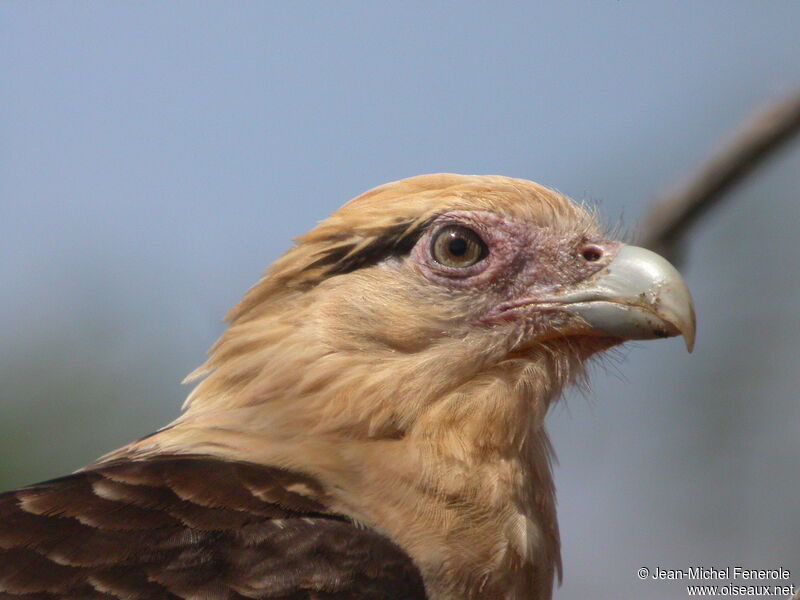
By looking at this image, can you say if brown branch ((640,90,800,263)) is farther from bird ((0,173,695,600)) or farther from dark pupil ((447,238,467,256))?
dark pupil ((447,238,467,256))

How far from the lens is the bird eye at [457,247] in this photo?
198 inches

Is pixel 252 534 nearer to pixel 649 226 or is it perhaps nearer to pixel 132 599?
pixel 132 599

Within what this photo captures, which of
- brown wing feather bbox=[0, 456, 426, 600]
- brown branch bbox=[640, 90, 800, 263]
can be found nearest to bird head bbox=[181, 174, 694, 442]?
brown branch bbox=[640, 90, 800, 263]

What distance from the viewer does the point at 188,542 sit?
3924 millimetres

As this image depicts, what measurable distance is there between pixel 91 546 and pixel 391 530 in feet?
3.75

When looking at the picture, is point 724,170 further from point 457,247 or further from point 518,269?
point 457,247

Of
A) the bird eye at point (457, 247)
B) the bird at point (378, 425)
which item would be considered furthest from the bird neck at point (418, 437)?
the bird eye at point (457, 247)

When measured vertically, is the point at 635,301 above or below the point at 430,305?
below

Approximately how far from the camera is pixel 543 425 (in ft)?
16.7

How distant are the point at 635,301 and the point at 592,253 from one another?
16.3 inches

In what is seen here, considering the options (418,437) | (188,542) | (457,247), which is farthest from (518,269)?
(188,542)

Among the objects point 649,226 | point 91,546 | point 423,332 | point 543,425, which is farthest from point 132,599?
point 649,226

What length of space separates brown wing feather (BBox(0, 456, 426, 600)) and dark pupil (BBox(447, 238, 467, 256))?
131 centimetres

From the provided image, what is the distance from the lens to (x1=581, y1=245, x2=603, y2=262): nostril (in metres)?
5.06
